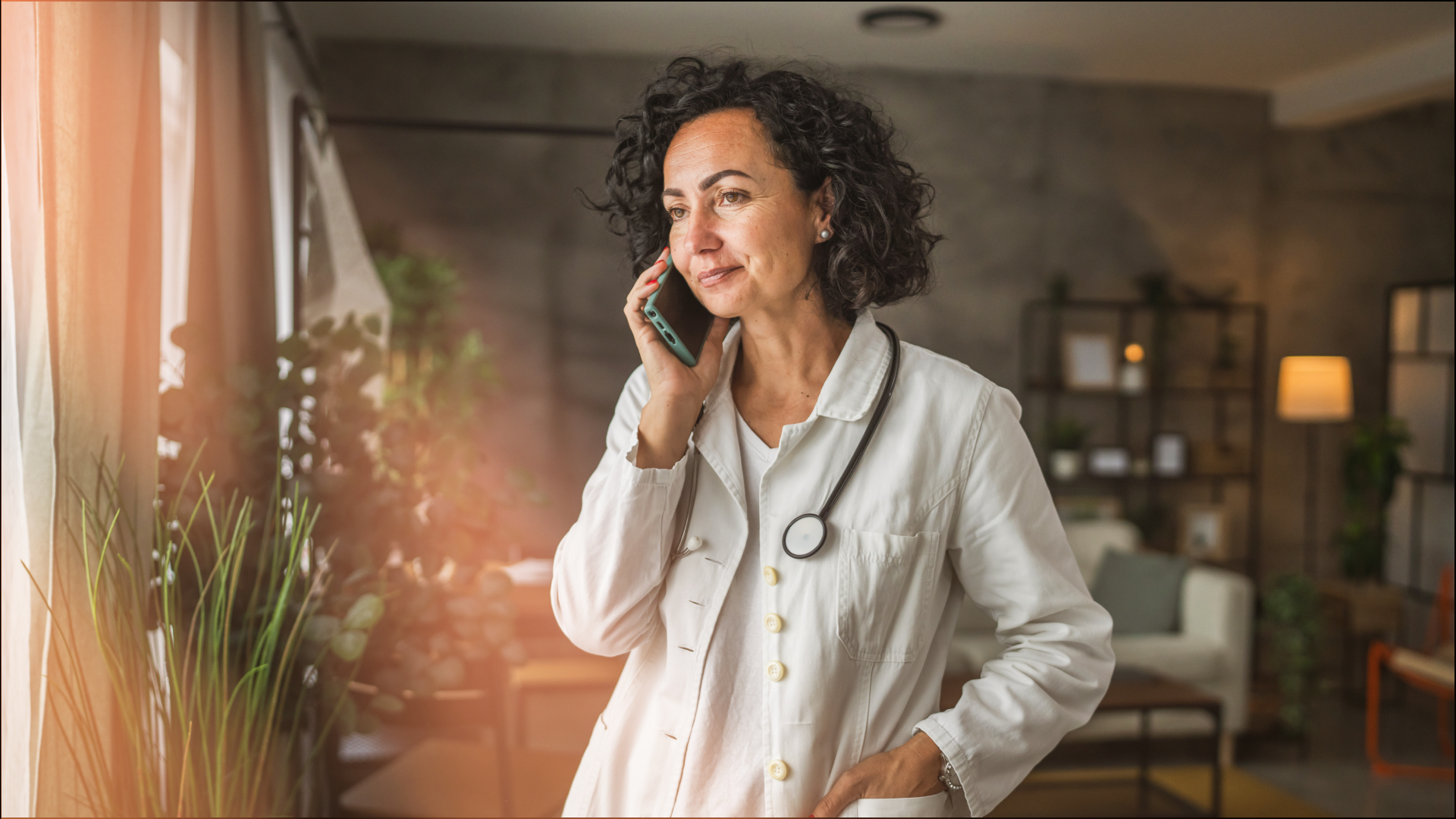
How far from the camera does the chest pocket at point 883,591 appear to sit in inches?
46.4

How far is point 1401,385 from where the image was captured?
2391 millimetres

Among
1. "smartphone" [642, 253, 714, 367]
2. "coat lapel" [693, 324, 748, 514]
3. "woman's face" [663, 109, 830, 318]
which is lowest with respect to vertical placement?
"coat lapel" [693, 324, 748, 514]

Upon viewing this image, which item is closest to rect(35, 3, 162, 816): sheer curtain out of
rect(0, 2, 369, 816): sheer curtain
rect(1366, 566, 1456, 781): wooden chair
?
rect(0, 2, 369, 816): sheer curtain

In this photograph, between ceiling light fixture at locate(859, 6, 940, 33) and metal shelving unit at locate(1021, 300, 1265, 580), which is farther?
metal shelving unit at locate(1021, 300, 1265, 580)

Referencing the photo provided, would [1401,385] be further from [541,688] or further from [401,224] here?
[401,224]

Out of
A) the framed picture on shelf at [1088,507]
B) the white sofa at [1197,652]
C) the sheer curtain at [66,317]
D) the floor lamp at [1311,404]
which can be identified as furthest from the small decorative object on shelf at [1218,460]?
the sheer curtain at [66,317]

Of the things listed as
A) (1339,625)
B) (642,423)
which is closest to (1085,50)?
(1339,625)

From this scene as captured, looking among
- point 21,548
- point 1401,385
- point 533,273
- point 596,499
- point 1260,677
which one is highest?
point 533,273

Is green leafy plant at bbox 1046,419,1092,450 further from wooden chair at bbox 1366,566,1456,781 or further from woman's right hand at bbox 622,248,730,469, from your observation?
woman's right hand at bbox 622,248,730,469

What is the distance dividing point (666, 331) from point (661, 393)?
8cm

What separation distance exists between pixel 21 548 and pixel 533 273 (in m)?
3.37

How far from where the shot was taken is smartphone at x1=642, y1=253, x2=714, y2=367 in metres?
1.18

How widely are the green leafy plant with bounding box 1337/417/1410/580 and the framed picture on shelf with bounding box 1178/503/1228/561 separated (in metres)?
1.22

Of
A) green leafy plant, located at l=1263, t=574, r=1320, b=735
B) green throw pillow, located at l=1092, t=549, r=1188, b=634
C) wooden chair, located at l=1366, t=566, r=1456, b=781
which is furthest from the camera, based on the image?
green throw pillow, located at l=1092, t=549, r=1188, b=634
